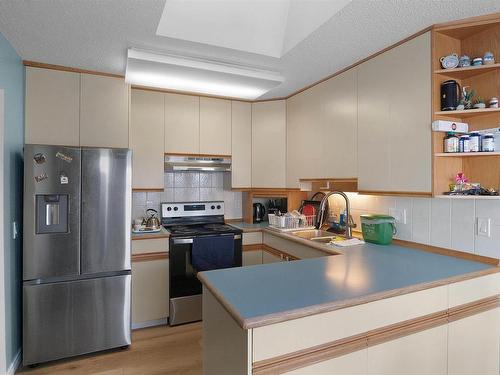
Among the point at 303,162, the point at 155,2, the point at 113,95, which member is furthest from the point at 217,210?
the point at 155,2

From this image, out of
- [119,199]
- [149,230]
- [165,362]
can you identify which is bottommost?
[165,362]

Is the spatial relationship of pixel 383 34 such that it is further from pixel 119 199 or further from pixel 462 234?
pixel 119 199

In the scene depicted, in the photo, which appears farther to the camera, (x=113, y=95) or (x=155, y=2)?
(x=113, y=95)

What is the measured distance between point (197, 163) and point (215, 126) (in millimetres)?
450

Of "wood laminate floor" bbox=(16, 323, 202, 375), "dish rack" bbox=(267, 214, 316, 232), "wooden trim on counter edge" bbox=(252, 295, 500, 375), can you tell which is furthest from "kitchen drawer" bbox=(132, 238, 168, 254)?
"wooden trim on counter edge" bbox=(252, 295, 500, 375)

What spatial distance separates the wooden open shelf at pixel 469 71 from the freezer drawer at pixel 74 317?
104 inches

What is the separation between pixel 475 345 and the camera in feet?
5.19

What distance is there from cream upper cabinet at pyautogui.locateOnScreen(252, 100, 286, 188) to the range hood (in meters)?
0.35

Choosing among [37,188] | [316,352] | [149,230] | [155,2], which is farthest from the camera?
[149,230]

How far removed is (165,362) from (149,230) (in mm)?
1174

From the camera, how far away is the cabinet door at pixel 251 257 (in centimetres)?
307

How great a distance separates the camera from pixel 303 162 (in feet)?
9.68

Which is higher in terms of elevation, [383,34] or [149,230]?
[383,34]

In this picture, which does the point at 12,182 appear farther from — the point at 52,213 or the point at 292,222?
the point at 292,222
